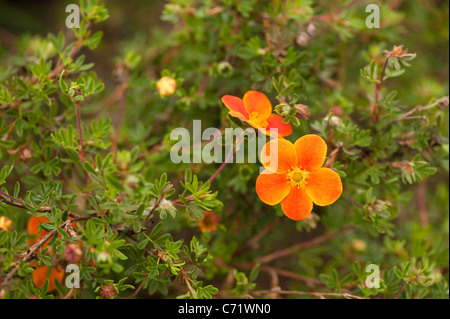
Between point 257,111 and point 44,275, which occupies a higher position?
point 257,111

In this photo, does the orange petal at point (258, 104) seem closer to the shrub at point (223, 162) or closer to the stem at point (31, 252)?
the shrub at point (223, 162)

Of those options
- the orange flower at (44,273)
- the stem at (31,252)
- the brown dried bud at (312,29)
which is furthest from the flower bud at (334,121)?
the orange flower at (44,273)

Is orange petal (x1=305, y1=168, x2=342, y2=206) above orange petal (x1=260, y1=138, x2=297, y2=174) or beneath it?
beneath

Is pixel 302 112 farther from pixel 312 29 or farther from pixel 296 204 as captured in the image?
pixel 312 29

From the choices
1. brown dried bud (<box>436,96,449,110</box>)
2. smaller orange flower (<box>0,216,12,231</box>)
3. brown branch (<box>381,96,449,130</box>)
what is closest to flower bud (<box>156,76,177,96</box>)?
smaller orange flower (<box>0,216,12,231</box>)

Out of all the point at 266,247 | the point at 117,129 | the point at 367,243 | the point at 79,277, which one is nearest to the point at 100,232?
the point at 79,277

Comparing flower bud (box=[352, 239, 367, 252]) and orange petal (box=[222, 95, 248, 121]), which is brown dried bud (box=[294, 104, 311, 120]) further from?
flower bud (box=[352, 239, 367, 252])

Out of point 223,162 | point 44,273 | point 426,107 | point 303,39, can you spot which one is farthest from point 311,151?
point 44,273

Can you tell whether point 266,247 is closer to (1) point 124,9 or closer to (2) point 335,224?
(2) point 335,224
